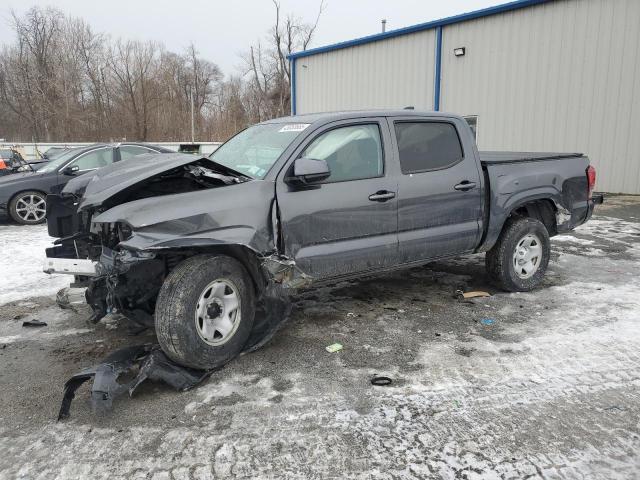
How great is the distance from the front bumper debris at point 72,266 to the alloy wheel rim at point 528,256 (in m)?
4.15

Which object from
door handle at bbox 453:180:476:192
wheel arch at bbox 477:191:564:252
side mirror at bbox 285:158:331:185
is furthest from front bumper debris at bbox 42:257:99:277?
wheel arch at bbox 477:191:564:252

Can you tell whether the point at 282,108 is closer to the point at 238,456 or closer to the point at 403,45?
the point at 403,45

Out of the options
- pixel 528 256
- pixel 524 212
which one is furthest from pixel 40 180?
pixel 528 256

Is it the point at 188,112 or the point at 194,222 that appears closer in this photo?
the point at 194,222

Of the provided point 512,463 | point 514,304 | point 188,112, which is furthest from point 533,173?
point 188,112

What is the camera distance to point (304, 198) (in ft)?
13.1

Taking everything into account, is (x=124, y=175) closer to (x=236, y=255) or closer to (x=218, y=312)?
(x=236, y=255)

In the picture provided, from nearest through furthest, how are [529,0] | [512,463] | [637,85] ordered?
[512,463] < [637,85] < [529,0]

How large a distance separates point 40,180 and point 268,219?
8002 mm

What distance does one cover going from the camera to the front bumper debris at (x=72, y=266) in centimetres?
380

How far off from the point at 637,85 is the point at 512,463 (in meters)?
12.8

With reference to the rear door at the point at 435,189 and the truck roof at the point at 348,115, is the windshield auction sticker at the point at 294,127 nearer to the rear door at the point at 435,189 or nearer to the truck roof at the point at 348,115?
the truck roof at the point at 348,115

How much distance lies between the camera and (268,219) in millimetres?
3836

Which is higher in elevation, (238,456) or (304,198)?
(304,198)
